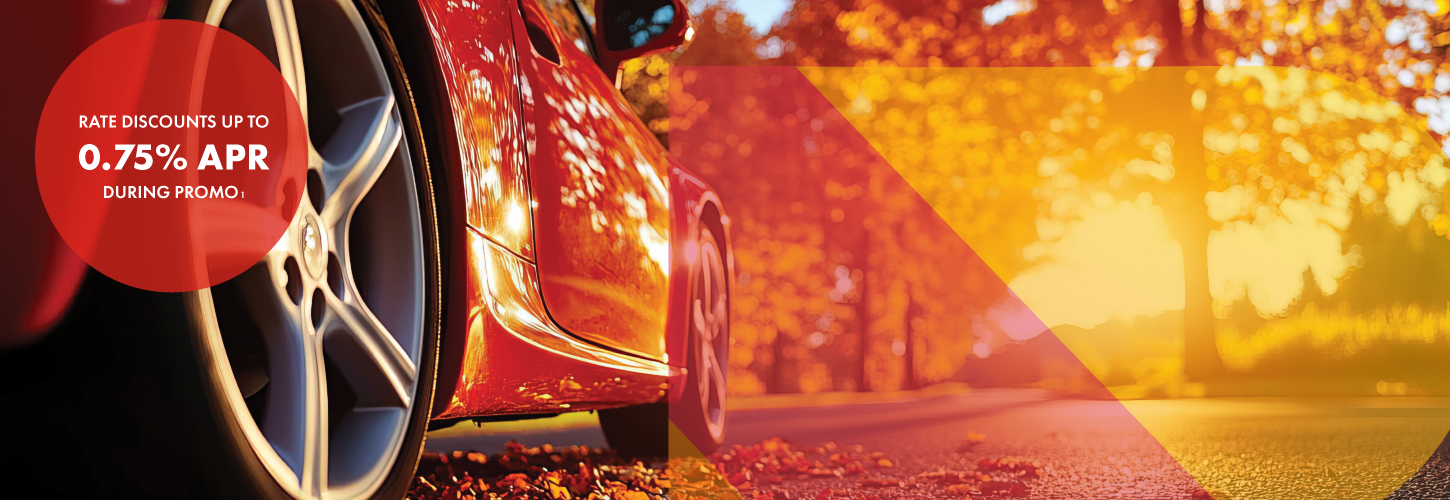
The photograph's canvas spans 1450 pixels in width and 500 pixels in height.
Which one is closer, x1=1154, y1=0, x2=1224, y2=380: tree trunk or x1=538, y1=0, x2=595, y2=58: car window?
x1=538, y1=0, x2=595, y2=58: car window

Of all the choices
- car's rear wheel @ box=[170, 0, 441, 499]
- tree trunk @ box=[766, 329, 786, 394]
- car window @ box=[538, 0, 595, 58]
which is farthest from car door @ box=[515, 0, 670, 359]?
tree trunk @ box=[766, 329, 786, 394]

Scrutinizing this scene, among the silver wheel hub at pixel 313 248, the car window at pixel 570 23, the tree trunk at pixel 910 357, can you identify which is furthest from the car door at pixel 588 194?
the tree trunk at pixel 910 357

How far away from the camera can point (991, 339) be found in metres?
17.3

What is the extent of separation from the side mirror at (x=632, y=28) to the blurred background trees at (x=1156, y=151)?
8.25 meters

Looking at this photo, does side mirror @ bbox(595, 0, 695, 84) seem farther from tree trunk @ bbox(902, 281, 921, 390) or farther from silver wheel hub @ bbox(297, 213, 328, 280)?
tree trunk @ bbox(902, 281, 921, 390)

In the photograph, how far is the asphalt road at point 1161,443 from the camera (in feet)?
11.0

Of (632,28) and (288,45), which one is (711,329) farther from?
(288,45)

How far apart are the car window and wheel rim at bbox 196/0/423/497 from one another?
3.57ft

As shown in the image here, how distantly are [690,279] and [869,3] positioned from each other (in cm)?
954

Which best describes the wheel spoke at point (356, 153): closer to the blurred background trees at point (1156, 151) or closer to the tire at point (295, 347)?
the tire at point (295, 347)

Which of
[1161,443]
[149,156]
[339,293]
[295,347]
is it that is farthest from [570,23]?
[1161,443]

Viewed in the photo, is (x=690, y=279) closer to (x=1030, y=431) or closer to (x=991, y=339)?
(x=1030, y=431)

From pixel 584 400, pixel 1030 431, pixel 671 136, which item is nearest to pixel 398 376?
pixel 584 400

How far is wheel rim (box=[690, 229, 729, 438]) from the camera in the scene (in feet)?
13.2
